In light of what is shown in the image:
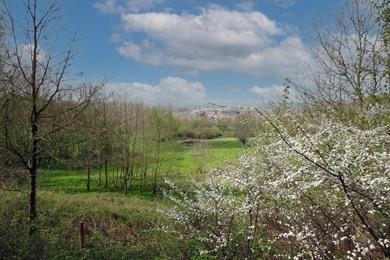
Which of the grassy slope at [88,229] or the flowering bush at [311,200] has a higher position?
the flowering bush at [311,200]

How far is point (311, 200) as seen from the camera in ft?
12.3

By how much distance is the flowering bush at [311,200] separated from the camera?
3.22 meters

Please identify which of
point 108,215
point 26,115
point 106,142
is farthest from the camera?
point 106,142

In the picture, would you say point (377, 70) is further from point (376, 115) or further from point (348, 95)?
point (376, 115)

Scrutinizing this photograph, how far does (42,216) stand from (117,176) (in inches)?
611

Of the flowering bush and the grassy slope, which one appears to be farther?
the grassy slope

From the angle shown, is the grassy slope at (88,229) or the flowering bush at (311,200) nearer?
the flowering bush at (311,200)

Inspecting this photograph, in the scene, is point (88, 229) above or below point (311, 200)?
below

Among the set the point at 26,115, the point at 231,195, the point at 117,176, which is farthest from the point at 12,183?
the point at 117,176

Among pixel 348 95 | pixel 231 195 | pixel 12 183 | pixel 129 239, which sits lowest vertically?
pixel 129 239

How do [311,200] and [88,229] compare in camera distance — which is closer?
[311,200]

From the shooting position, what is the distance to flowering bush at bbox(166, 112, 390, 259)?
10.6 feet

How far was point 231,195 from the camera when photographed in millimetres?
6445

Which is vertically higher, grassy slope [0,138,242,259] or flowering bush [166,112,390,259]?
flowering bush [166,112,390,259]
